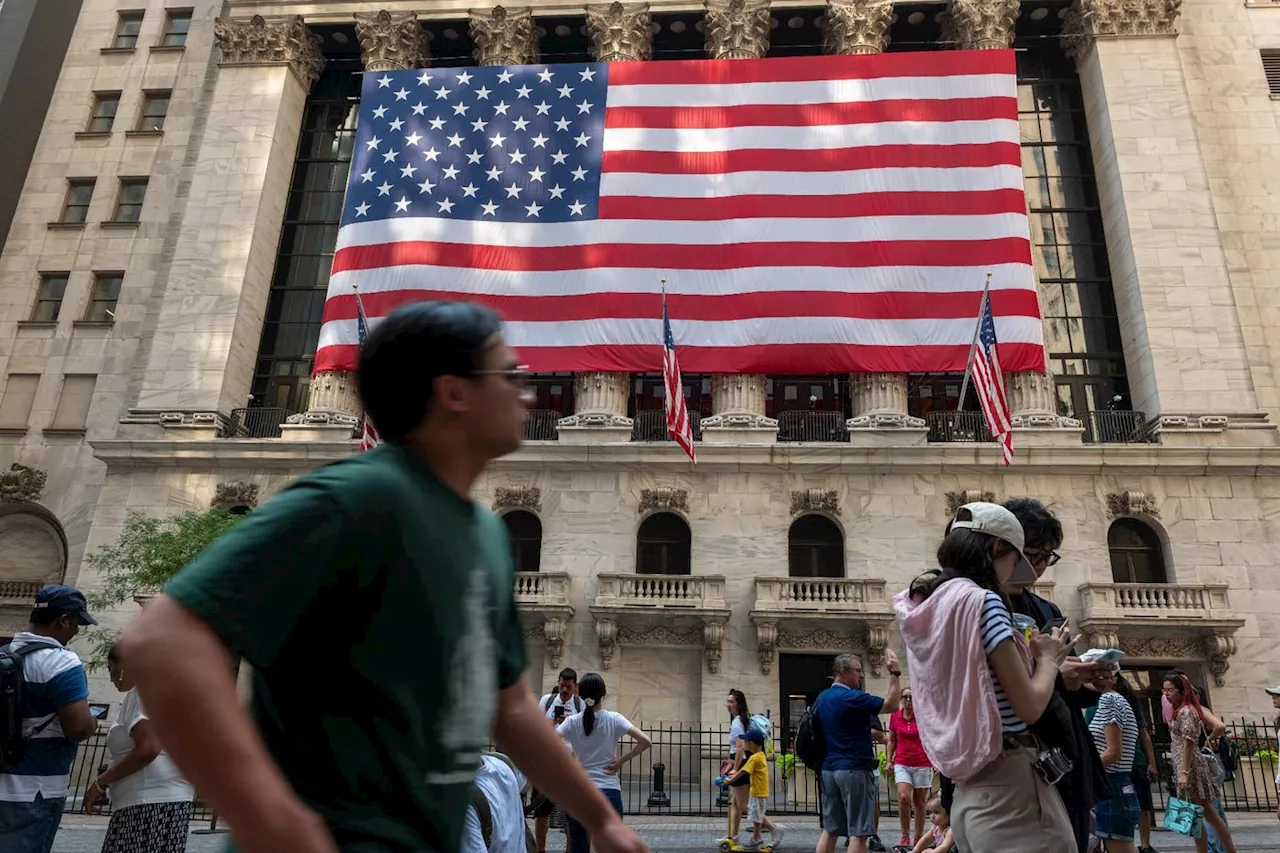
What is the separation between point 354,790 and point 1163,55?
3209 centimetres

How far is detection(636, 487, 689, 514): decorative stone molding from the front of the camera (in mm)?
23016

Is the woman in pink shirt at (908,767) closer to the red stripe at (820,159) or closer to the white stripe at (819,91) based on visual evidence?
the red stripe at (820,159)

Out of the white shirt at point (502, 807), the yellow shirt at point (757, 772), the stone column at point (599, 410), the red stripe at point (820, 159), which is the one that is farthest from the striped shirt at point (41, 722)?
the red stripe at point (820, 159)

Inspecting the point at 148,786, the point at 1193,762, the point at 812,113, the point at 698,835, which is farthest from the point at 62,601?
the point at 812,113

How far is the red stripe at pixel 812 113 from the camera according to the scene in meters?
25.0

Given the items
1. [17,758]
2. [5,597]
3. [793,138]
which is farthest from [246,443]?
[17,758]

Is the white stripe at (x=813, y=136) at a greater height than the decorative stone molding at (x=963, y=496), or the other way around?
the white stripe at (x=813, y=136)

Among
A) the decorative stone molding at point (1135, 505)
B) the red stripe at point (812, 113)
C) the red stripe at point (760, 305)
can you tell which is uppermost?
the red stripe at point (812, 113)

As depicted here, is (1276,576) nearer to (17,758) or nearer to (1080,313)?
(1080,313)

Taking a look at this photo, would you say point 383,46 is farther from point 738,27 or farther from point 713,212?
point 713,212

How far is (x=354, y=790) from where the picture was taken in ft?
4.56

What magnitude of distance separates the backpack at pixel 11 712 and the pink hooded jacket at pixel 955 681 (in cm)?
467

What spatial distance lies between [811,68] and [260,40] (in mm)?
18571

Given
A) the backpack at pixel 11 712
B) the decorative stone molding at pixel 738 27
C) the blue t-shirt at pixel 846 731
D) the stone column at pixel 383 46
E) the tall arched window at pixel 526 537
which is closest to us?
the backpack at pixel 11 712
